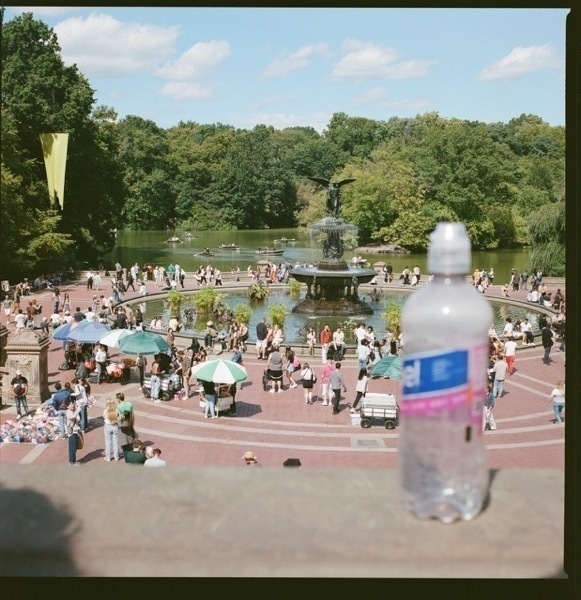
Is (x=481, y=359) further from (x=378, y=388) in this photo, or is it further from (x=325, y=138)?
(x=325, y=138)

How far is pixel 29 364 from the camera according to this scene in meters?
17.4

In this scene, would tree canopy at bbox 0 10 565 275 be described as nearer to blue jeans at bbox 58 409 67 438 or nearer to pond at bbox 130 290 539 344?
blue jeans at bbox 58 409 67 438

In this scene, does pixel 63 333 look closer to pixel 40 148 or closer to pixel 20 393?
pixel 20 393

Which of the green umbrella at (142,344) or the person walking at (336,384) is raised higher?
the green umbrella at (142,344)

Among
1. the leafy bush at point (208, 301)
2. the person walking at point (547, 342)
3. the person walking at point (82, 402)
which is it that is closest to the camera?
the person walking at point (82, 402)

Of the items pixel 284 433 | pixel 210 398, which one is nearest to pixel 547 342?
pixel 284 433

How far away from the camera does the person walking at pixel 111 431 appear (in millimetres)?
12906

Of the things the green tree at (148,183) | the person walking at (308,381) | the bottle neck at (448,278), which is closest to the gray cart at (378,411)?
the person walking at (308,381)

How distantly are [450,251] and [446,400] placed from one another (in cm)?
54

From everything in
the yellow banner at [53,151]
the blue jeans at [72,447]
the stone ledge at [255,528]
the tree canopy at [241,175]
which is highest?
the tree canopy at [241,175]

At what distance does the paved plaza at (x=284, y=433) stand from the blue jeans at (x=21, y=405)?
0.26 m

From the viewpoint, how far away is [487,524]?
2.55 metres

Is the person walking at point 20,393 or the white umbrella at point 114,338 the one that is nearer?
the person walking at point 20,393

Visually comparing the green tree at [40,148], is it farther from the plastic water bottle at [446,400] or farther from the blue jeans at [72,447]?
the plastic water bottle at [446,400]
